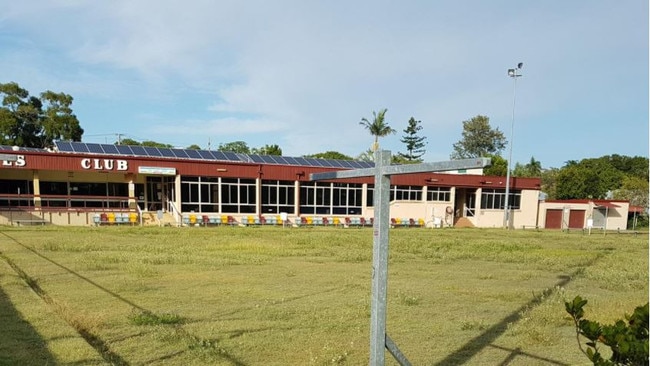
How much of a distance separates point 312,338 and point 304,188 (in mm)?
26998

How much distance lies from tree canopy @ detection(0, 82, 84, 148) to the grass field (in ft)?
154

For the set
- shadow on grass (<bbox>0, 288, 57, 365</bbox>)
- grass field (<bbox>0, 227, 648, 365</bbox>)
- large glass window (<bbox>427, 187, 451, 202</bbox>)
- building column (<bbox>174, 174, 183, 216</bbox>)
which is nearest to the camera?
shadow on grass (<bbox>0, 288, 57, 365</bbox>)

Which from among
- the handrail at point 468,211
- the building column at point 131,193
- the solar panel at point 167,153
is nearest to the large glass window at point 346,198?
the handrail at point 468,211

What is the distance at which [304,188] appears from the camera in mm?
32688

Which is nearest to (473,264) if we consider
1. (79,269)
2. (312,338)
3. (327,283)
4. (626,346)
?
(327,283)

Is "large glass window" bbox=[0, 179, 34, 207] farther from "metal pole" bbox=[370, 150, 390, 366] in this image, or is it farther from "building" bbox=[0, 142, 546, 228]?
"metal pole" bbox=[370, 150, 390, 366]

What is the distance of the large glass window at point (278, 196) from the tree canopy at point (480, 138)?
58.7m

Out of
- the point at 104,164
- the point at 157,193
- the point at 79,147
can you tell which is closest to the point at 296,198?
the point at 157,193

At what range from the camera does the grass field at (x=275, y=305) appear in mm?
5172

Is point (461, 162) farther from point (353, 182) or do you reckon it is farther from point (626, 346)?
point (353, 182)

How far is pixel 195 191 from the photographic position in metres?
28.8

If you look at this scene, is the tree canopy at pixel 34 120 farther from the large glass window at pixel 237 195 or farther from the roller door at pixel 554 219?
the roller door at pixel 554 219

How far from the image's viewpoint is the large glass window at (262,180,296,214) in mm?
31031

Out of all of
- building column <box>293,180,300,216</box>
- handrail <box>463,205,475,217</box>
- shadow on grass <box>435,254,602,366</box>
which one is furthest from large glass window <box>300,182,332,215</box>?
shadow on grass <box>435,254,602,366</box>
